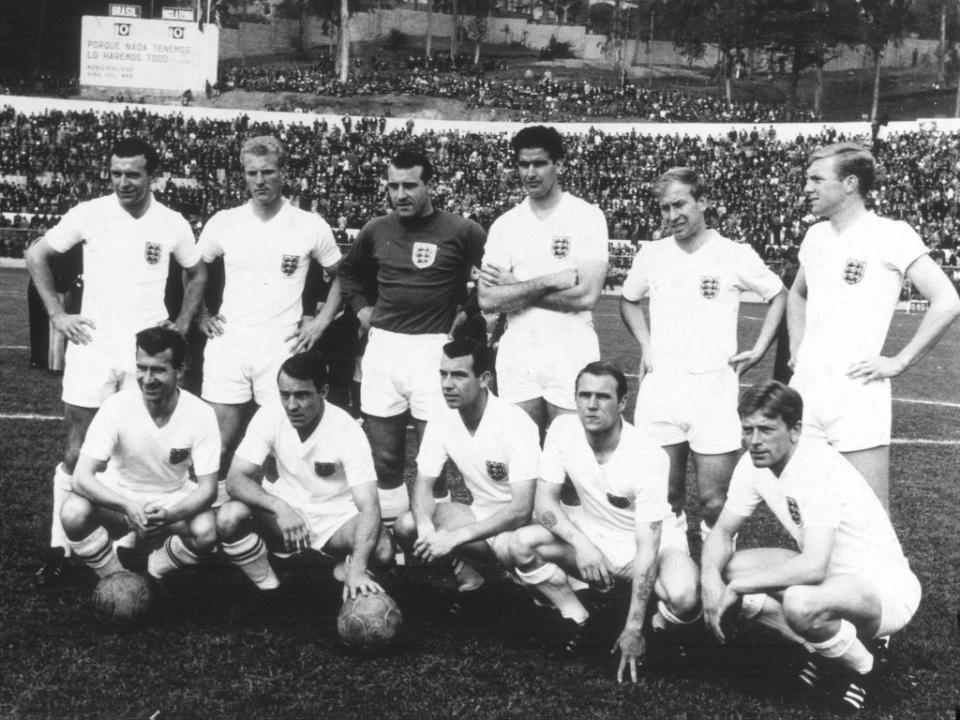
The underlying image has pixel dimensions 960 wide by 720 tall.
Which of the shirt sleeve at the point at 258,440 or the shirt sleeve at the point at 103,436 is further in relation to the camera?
the shirt sleeve at the point at 258,440

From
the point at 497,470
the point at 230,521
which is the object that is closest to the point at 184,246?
the point at 230,521

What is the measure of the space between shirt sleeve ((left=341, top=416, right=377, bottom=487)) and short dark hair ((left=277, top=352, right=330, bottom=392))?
1.02ft

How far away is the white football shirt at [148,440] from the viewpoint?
523 cm

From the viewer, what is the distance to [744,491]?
470 cm

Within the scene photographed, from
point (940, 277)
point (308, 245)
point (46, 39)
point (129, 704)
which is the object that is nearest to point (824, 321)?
point (940, 277)

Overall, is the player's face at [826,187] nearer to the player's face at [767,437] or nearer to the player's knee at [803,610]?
the player's face at [767,437]

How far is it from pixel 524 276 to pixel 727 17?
5921cm

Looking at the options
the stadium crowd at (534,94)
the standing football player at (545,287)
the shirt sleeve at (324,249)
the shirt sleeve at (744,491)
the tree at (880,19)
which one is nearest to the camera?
the shirt sleeve at (744,491)

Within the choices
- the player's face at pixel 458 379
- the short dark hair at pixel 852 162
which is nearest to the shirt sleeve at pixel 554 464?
the player's face at pixel 458 379

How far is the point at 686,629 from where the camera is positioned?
497 cm

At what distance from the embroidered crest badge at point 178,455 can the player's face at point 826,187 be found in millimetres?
3377

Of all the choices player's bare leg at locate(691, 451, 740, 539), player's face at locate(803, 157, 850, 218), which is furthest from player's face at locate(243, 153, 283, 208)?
player's face at locate(803, 157, 850, 218)

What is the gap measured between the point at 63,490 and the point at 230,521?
4.13 ft

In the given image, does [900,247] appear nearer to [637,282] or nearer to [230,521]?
[637,282]
